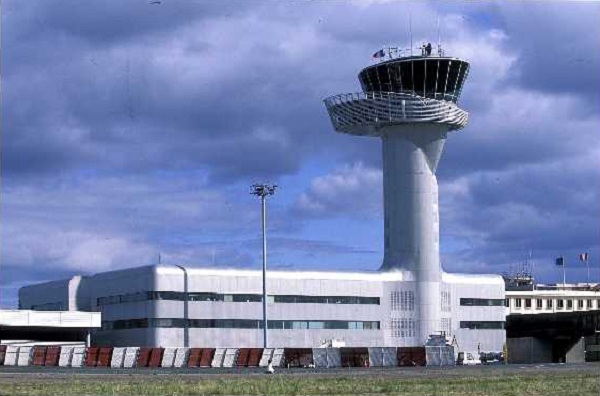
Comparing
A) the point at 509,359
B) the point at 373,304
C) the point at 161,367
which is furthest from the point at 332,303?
the point at 161,367

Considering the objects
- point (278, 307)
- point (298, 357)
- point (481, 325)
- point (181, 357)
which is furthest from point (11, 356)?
point (481, 325)

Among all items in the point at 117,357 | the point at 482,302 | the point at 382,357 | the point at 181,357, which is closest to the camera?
the point at 117,357

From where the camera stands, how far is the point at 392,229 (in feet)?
411

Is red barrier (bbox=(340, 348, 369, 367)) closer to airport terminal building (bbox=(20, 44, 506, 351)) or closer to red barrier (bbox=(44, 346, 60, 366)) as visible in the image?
red barrier (bbox=(44, 346, 60, 366))

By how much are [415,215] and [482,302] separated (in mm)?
14873

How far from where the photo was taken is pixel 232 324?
373ft

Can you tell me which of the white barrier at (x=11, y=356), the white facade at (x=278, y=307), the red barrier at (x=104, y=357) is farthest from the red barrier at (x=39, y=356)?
the white facade at (x=278, y=307)

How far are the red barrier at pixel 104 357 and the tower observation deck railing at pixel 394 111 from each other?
51876 millimetres

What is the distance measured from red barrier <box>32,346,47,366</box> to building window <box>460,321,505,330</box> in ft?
189

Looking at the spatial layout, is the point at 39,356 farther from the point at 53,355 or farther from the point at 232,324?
the point at 232,324

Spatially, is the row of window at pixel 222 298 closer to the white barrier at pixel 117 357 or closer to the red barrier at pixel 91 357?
the red barrier at pixel 91 357

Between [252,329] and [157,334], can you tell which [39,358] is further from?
[252,329]

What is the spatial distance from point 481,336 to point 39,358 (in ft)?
201

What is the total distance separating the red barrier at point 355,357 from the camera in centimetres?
8444
